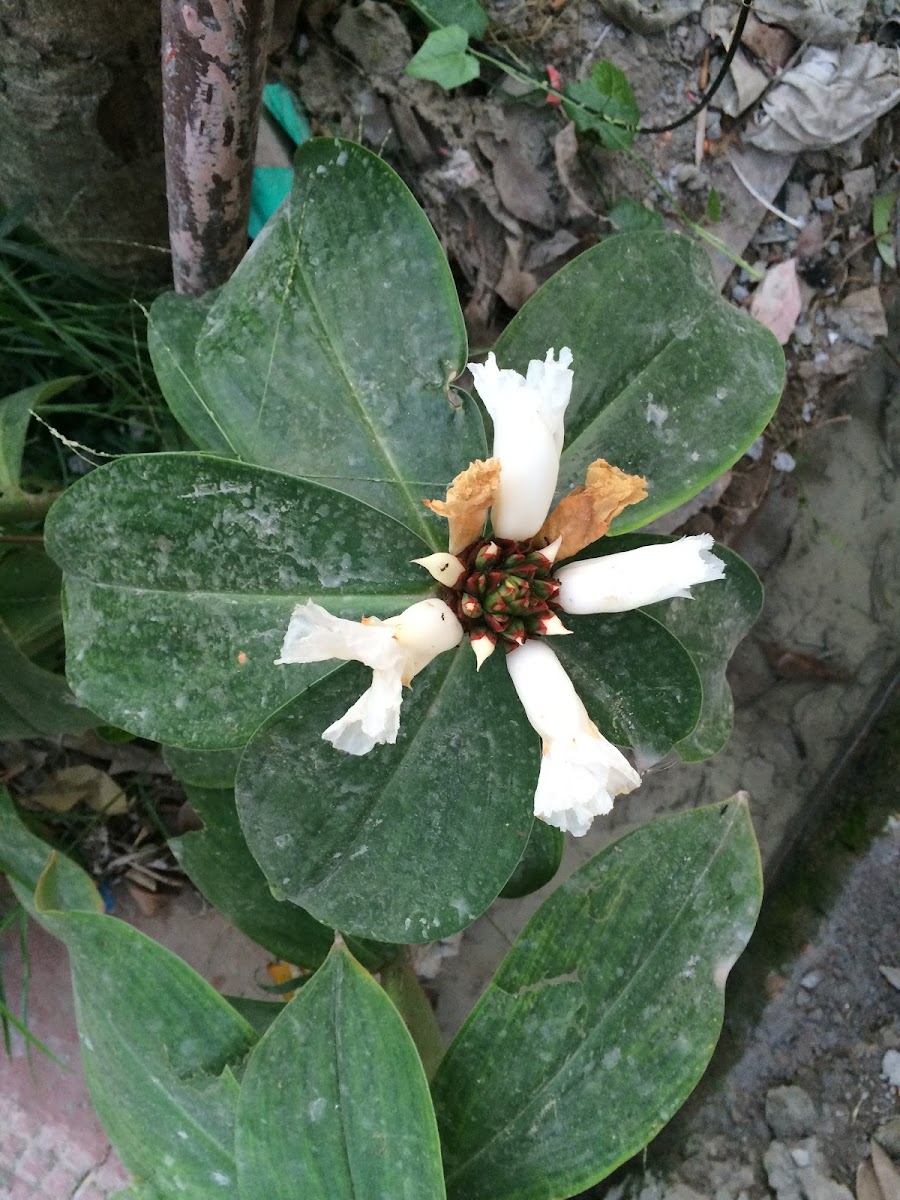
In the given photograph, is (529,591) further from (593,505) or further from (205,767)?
(205,767)

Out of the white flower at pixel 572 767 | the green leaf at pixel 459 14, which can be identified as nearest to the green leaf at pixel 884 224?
the green leaf at pixel 459 14

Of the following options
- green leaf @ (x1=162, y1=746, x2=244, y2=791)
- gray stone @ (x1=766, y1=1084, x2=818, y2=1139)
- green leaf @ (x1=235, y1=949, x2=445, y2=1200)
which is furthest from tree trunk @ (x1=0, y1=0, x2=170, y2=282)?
gray stone @ (x1=766, y1=1084, x2=818, y2=1139)

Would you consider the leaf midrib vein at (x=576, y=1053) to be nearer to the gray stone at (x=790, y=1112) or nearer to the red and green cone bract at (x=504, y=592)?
the red and green cone bract at (x=504, y=592)

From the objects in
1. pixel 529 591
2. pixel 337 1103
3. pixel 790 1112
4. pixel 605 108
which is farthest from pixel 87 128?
pixel 790 1112

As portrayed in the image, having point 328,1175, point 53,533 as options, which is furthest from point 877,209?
point 328,1175

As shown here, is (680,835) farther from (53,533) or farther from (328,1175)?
(53,533)
